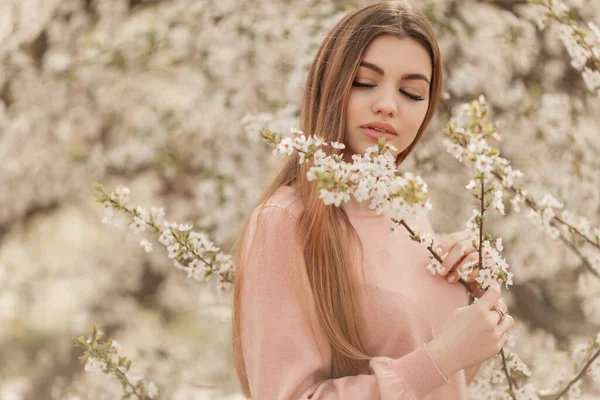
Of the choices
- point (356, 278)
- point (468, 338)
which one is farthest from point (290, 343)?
point (468, 338)

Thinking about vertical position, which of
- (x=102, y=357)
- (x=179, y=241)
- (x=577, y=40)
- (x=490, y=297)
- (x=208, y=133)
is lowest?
(x=208, y=133)

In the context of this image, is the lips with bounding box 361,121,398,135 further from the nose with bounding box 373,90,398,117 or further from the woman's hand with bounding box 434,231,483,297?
the woman's hand with bounding box 434,231,483,297

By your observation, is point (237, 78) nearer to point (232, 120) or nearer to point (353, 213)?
point (232, 120)

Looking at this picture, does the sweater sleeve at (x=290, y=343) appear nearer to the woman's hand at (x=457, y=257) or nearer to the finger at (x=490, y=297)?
the finger at (x=490, y=297)

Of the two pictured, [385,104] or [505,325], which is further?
[385,104]

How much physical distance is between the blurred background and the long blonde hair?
766 millimetres

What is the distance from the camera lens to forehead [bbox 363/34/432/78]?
1514 mm

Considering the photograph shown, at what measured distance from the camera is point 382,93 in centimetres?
151

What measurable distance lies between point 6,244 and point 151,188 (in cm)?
100

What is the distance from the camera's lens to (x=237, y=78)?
3.26m

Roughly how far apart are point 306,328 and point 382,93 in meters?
0.50

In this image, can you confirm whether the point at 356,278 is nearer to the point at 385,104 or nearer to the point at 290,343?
the point at 290,343

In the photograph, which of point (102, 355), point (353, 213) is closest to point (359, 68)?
point (353, 213)

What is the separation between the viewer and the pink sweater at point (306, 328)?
133 cm
